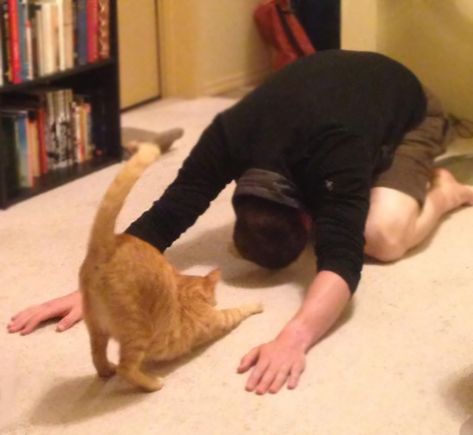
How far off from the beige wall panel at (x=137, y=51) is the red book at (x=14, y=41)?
3.42ft

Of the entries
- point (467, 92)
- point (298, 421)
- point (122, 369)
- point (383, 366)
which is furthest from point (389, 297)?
point (467, 92)

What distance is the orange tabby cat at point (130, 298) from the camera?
1.24 m

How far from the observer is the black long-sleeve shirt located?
1.61 m

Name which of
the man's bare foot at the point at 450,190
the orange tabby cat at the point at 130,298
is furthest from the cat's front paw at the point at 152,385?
the man's bare foot at the point at 450,190

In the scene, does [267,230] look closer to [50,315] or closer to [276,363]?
[276,363]

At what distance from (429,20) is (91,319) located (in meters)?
1.89

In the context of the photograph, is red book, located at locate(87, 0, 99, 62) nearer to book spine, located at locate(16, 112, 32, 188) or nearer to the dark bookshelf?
the dark bookshelf

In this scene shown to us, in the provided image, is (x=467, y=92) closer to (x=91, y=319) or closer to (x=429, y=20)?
(x=429, y=20)

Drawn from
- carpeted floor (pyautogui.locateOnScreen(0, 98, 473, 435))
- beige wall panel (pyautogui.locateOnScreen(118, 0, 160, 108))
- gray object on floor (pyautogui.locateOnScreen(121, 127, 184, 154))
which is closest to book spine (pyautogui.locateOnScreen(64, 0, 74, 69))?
gray object on floor (pyautogui.locateOnScreen(121, 127, 184, 154))

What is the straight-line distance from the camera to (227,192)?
7.91 ft

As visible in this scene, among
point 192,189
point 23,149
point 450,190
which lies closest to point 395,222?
point 450,190

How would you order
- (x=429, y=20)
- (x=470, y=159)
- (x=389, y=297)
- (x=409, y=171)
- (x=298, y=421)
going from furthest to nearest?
(x=429, y=20) < (x=470, y=159) < (x=409, y=171) < (x=389, y=297) < (x=298, y=421)

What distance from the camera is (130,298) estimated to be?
1.28 metres

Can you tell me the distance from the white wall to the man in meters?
0.73
